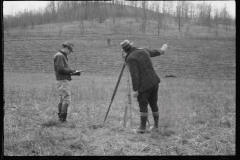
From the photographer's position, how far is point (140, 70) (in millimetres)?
4734

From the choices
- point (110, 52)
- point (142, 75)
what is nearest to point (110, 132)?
point (142, 75)

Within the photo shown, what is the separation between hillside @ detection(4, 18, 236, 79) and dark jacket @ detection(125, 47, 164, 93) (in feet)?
57.6

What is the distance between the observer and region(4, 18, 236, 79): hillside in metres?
24.6

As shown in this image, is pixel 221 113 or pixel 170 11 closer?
pixel 221 113

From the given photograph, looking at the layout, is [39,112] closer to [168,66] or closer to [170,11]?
[168,66]

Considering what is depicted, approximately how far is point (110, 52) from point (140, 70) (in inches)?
1103

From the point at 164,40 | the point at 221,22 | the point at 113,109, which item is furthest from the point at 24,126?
the point at 221,22

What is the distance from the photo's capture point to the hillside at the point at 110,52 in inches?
969

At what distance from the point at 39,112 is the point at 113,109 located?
2009 mm

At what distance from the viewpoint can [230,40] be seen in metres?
43.6

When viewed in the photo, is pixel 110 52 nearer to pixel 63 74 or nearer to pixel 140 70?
pixel 63 74

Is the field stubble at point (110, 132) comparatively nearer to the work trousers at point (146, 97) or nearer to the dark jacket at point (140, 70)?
the work trousers at point (146, 97)

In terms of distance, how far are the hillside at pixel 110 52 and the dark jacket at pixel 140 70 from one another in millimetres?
17563

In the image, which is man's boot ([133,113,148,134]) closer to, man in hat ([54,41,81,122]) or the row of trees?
man in hat ([54,41,81,122])
